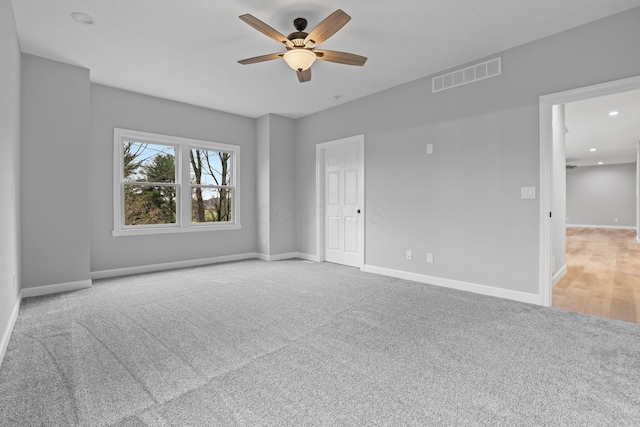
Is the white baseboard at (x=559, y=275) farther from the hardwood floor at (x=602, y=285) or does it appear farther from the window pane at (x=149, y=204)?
the window pane at (x=149, y=204)

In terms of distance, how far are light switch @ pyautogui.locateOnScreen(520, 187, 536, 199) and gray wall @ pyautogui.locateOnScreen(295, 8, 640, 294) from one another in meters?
0.04

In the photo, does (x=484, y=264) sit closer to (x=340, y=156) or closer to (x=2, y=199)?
(x=340, y=156)

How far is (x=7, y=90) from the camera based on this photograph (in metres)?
2.55

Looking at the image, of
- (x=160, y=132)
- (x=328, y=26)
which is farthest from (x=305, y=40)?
(x=160, y=132)

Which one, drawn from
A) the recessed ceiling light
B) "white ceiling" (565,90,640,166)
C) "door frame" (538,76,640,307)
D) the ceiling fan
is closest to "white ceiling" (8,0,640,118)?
the recessed ceiling light

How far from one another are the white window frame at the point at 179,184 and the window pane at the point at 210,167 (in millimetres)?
90

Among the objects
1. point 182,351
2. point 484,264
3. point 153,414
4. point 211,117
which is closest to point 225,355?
point 182,351

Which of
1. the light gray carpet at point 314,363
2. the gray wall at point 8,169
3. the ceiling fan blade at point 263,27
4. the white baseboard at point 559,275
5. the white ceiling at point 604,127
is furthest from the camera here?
the white ceiling at point 604,127

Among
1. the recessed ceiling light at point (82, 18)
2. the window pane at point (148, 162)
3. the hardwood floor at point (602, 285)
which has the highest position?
the recessed ceiling light at point (82, 18)

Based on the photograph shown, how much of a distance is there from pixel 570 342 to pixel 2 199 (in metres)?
4.41

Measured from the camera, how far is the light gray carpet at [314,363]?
5.24 feet

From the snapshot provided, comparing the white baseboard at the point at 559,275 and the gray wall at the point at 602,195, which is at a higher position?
the gray wall at the point at 602,195

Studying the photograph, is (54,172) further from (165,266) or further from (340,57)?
(340,57)

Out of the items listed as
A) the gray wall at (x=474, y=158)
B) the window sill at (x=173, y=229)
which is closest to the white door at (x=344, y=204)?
the gray wall at (x=474, y=158)
